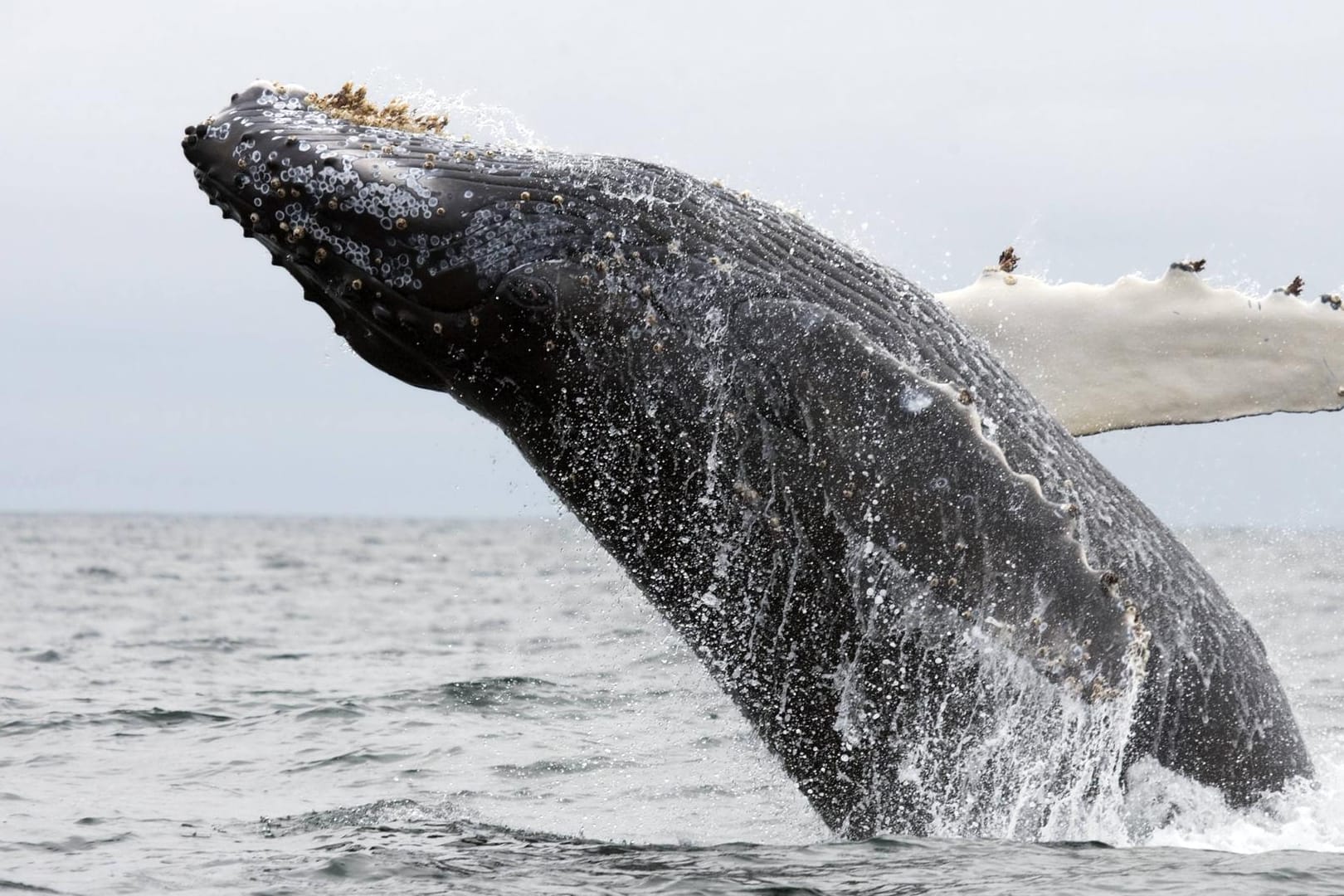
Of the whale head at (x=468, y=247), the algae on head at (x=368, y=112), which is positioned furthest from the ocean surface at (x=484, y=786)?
the algae on head at (x=368, y=112)

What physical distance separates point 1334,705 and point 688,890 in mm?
9688

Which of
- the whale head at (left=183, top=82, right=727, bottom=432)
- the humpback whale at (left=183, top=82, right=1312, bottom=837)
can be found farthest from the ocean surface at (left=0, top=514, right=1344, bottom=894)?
the whale head at (left=183, top=82, right=727, bottom=432)

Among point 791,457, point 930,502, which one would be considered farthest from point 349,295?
point 930,502

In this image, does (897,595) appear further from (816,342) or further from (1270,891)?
(1270,891)

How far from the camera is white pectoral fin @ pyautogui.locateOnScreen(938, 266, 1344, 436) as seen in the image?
895cm

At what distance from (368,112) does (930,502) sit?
340 centimetres

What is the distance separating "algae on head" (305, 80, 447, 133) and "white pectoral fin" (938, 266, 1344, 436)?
9.98 feet

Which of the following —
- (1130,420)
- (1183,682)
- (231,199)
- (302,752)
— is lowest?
(302,752)

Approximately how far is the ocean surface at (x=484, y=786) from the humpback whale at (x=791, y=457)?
0.40 metres

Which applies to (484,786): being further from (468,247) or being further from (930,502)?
(930,502)

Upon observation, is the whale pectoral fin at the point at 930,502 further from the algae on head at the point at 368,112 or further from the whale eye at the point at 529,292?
the algae on head at the point at 368,112

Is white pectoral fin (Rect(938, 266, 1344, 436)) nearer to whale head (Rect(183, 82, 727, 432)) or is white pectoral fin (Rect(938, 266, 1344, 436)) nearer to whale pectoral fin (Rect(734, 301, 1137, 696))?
whale pectoral fin (Rect(734, 301, 1137, 696))

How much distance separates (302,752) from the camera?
43.8ft

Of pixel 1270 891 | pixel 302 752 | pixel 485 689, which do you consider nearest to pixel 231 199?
pixel 1270 891
